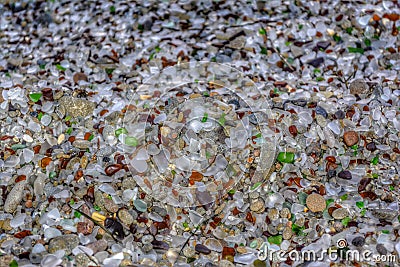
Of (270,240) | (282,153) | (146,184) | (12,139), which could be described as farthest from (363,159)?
(12,139)

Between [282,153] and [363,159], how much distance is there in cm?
32

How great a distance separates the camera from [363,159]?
204cm

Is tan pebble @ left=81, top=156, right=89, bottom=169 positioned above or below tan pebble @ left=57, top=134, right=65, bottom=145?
below

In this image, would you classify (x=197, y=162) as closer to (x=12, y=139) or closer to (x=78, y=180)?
(x=78, y=180)

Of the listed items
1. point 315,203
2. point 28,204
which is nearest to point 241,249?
point 315,203

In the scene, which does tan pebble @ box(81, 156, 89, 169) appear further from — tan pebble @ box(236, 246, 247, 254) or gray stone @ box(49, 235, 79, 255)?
tan pebble @ box(236, 246, 247, 254)

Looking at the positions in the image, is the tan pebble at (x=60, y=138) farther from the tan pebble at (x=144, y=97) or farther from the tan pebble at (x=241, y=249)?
the tan pebble at (x=241, y=249)

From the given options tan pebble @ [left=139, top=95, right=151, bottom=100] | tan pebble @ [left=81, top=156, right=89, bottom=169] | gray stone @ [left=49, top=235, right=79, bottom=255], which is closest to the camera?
gray stone @ [left=49, top=235, right=79, bottom=255]

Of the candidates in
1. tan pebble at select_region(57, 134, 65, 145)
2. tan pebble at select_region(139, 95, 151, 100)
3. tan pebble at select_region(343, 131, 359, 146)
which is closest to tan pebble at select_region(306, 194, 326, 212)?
tan pebble at select_region(343, 131, 359, 146)

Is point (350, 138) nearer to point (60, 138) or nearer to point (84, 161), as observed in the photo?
point (84, 161)

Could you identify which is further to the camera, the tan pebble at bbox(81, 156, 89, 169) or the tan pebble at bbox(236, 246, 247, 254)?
the tan pebble at bbox(81, 156, 89, 169)

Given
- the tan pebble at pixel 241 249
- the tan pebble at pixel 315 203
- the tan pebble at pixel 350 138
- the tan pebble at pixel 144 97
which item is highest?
the tan pebble at pixel 144 97

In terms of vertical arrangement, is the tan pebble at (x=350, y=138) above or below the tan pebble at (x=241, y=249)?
above

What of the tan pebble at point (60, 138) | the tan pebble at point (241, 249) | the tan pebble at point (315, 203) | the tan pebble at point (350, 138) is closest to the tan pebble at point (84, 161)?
the tan pebble at point (60, 138)
